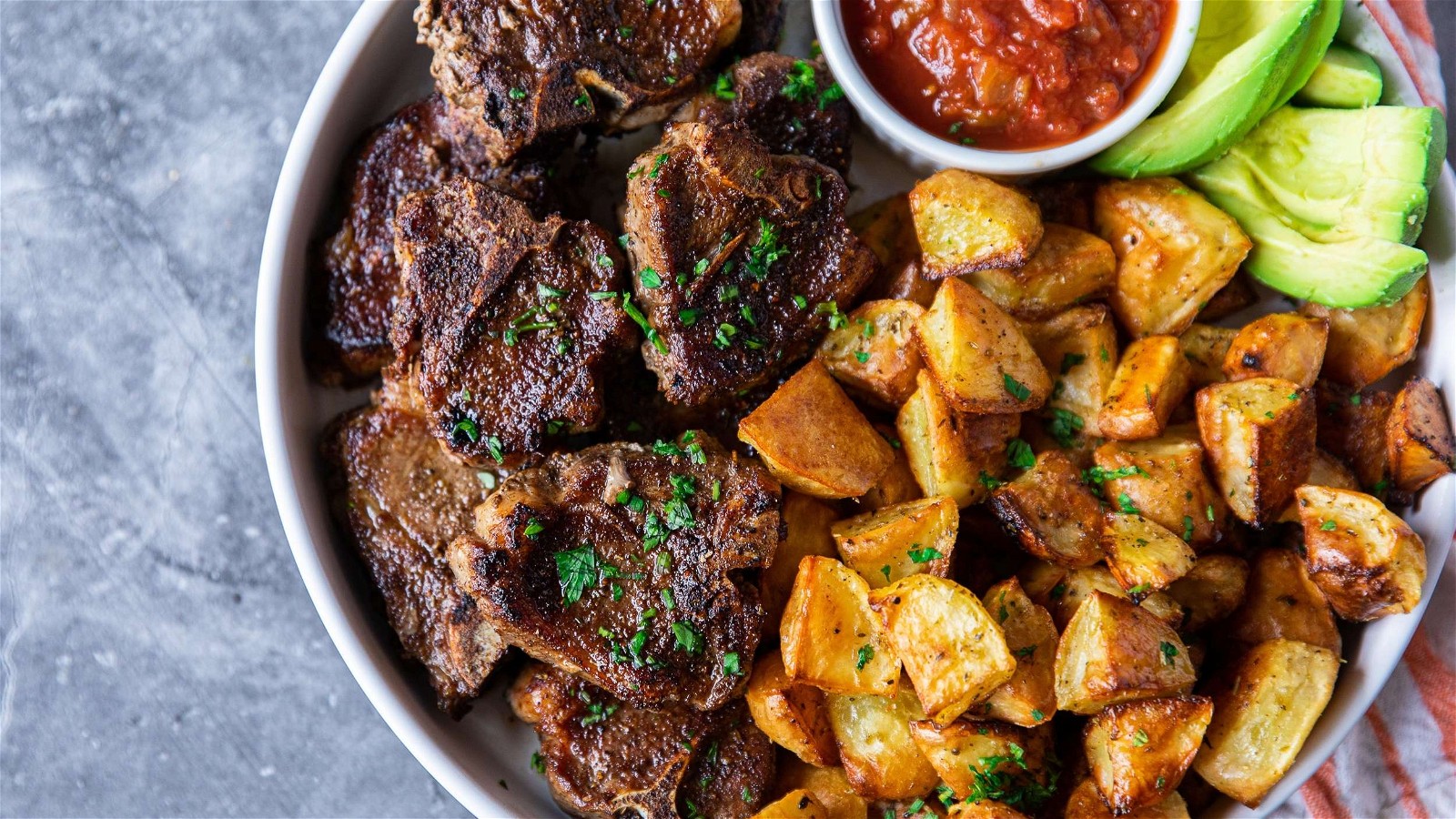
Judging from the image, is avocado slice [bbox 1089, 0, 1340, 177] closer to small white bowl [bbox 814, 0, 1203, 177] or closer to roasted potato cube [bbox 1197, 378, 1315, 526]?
small white bowl [bbox 814, 0, 1203, 177]

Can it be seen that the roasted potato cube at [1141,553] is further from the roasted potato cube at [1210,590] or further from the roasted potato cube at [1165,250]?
the roasted potato cube at [1165,250]

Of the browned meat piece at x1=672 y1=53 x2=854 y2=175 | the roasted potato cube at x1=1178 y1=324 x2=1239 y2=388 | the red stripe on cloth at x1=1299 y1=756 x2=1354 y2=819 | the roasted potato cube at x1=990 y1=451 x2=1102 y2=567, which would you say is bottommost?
the red stripe on cloth at x1=1299 y1=756 x2=1354 y2=819

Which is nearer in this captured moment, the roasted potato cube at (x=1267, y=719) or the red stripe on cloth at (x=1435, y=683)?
the roasted potato cube at (x=1267, y=719)

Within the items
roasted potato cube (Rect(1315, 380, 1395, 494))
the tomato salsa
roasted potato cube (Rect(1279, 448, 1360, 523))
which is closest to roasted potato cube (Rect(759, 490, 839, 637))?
the tomato salsa

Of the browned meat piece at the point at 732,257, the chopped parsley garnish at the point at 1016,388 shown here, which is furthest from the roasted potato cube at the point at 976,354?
the browned meat piece at the point at 732,257

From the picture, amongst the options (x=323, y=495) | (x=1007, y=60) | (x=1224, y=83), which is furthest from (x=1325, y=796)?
(x=323, y=495)

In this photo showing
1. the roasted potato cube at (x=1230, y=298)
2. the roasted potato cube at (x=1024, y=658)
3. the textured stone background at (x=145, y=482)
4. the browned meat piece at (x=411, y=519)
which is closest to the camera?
the roasted potato cube at (x=1024, y=658)

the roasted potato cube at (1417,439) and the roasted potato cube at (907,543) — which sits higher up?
the roasted potato cube at (1417,439)

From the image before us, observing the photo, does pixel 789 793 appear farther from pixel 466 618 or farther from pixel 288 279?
pixel 288 279
